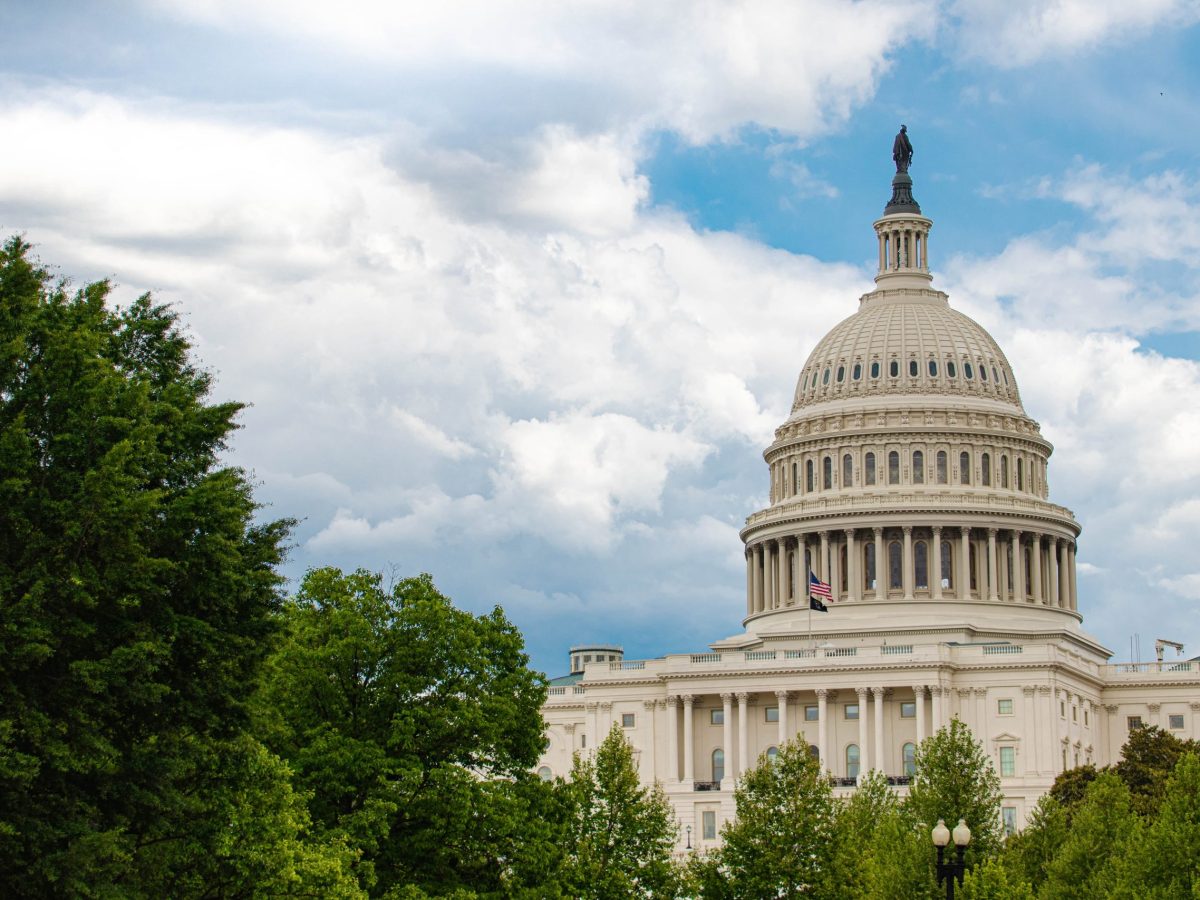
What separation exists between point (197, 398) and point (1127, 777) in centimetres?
6851

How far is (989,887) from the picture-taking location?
65.3 m

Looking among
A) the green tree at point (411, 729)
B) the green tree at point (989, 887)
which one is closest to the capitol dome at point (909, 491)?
the green tree at point (411, 729)

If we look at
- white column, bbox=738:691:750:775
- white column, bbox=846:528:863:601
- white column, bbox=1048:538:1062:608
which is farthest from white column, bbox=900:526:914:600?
white column, bbox=738:691:750:775

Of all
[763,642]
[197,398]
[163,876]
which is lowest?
[163,876]

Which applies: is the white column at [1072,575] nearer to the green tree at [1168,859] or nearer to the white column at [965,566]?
the white column at [965,566]

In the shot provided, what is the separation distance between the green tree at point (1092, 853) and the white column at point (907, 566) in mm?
87442

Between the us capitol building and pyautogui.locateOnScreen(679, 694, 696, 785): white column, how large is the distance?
0.13m

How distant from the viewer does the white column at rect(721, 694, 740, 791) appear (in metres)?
152

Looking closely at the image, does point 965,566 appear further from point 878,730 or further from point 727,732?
point 727,732

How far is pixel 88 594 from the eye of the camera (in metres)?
51.8

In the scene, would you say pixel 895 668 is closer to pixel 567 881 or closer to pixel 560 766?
pixel 560 766

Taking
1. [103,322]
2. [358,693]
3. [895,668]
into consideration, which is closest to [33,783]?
[103,322]

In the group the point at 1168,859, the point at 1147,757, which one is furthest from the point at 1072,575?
the point at 1168,859

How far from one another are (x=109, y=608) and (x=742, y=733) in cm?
10248
